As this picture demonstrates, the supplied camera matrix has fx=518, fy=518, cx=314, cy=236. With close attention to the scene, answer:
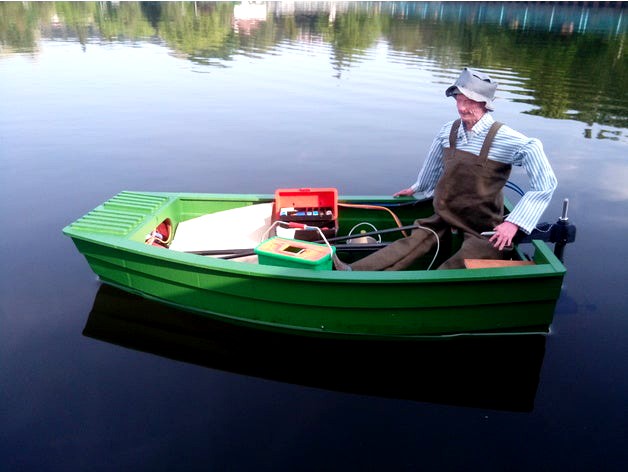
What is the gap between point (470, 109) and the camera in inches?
179

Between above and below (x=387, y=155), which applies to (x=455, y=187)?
above

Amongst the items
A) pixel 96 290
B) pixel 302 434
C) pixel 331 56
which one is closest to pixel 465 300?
pixel 302 434

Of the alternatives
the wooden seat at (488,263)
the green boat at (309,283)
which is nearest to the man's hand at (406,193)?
the green boat at (309,283)

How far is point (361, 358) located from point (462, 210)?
172 centimetres

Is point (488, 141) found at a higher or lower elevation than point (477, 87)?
lower

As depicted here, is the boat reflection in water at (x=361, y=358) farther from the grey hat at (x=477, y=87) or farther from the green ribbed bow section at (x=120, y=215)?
the grey hat at (x=477, y=87)

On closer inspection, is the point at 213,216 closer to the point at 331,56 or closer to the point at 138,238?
the point at 138,238

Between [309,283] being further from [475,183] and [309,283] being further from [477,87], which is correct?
[477,87]

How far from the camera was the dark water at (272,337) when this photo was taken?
409 cm

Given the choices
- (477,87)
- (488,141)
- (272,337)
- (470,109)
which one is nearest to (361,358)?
(272,337)

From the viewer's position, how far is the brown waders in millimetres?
4691

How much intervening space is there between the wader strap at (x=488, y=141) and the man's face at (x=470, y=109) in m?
0.16

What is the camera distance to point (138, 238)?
17.5ft

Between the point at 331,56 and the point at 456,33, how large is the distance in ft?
56.3
